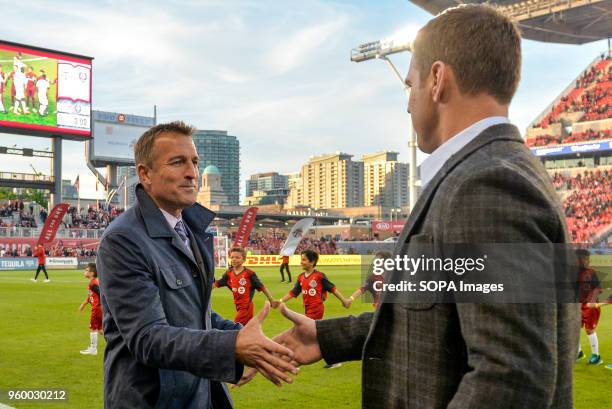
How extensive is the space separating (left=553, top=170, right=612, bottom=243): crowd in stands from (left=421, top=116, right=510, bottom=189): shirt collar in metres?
50.4

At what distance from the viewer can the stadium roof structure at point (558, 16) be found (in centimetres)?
5622

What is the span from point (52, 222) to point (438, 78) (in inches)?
1576

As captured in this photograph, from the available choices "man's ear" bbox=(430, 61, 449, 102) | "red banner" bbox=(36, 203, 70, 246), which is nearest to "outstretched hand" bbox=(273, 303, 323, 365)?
"man's ear" bbox=(430, 61, 449, 102)

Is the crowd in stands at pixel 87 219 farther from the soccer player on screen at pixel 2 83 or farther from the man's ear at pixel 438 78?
the man's ear at pixel 438 78

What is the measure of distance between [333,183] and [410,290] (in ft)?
638

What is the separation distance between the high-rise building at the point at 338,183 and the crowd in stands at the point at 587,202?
13344 cm

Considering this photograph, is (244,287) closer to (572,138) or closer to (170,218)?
(170,218)

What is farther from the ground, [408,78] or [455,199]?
[408,78]

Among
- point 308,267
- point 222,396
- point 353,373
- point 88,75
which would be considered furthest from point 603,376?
point 88,75

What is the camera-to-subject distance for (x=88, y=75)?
51.9 m

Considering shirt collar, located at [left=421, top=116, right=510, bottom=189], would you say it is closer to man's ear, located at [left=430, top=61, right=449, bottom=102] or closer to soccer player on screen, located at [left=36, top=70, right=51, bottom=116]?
man's ear, located at [left=430, top=61, right=449, bottom=102]

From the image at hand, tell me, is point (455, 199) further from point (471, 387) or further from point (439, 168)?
point (471, 387)

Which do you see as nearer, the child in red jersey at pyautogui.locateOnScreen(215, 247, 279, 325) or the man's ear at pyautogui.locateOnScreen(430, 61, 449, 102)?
the man's ear at pyautogui.locateOnScreen(430, 61, 449, 102)

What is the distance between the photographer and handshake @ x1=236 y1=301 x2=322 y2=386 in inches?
99.6
